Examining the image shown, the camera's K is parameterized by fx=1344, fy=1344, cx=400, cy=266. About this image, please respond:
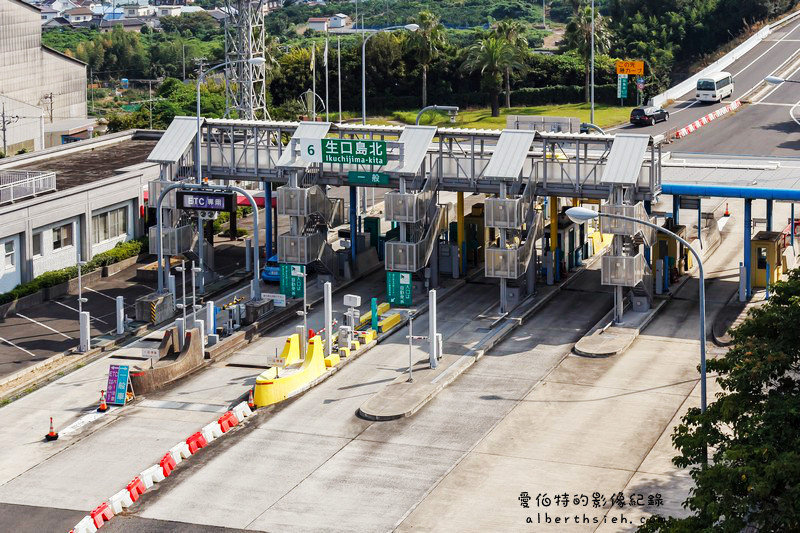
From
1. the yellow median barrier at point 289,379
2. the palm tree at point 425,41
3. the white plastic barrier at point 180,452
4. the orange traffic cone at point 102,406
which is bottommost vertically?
the white plastic barrier at point 180,452

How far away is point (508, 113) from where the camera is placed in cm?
11962

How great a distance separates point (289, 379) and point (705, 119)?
2495 inches

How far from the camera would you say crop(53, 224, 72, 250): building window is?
2657 inches

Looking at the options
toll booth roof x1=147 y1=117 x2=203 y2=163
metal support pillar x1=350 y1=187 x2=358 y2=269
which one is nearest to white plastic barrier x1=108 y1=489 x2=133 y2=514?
toll booth roof x1=147 y1=117 x2=203 y2=163

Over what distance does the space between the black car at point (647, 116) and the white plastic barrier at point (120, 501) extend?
72.8 meters

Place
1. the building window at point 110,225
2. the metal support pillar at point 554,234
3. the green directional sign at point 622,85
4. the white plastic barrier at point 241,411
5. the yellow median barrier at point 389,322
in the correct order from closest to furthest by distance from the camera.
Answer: the white plastic barrier at point 241,411
the yellow median barrier at point 389,322
the metal support pillar at point 554,234
the building window at point 110,225
the green directional sign at point 622,85

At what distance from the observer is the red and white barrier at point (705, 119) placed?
100500mm

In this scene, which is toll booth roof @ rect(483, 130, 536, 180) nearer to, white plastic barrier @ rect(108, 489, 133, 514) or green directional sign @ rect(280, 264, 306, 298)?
green directional sign @ rect(280, 264, 306, 298)

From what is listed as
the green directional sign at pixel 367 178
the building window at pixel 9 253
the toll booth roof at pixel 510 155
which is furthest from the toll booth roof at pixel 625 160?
the building window at pixel 9 253

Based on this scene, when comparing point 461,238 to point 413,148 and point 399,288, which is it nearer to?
point 399,288

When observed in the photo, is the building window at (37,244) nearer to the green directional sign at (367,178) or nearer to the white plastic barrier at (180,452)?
the green directional sign at (367,178)

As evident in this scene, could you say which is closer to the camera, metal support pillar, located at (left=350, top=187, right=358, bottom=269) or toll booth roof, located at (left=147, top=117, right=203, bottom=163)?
toll booth roof, located at (left=147, top=117, right=203, bottom=163)

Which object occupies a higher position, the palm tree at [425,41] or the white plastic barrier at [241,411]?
the palm tree at [425,41]

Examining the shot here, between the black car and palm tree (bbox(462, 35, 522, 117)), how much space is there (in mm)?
15023
